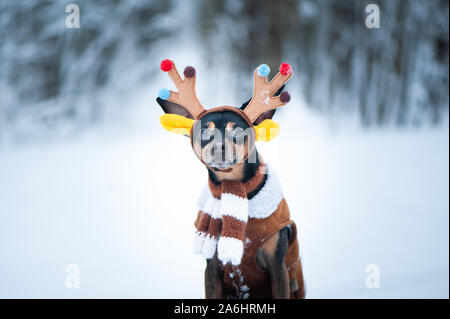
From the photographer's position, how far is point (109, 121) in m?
2.35

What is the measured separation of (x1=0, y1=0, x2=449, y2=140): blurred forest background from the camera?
223 cm

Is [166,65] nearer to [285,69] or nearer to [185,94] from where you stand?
[185,94]

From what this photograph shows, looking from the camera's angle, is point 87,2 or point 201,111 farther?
point 87,2

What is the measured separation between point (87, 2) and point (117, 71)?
15.0 inches

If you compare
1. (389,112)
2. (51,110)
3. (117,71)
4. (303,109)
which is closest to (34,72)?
(51,110)

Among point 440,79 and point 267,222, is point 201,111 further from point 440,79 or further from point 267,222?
point 440,79

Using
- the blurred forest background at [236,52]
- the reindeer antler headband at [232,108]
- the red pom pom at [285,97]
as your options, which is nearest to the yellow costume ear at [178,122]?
the reindeer antler headband at [232,108]

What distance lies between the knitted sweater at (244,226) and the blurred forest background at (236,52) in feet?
5.08

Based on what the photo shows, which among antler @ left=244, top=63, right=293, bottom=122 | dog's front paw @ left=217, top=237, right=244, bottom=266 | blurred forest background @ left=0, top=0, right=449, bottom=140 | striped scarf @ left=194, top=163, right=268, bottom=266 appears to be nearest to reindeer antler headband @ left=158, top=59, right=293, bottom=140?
A: antler @ left=244, top=63, right=293, bottom=122

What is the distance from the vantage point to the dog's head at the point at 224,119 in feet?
2.98

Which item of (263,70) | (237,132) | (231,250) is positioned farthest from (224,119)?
(231,250)

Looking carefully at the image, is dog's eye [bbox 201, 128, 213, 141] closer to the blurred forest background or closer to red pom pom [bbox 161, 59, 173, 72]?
red pom pom [bbox 161, 59, 173, 72]

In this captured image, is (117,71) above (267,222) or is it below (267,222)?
above

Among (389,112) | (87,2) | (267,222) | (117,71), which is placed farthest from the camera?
(389,112)
